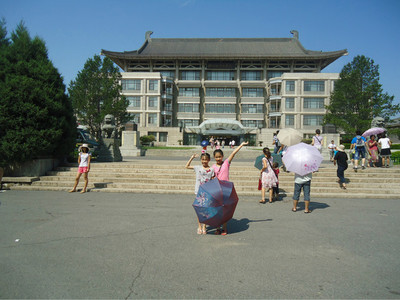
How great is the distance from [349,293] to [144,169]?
9967mm

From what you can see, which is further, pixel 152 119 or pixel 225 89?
pixel 225 89

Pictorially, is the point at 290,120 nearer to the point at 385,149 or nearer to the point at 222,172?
the point at 385,149

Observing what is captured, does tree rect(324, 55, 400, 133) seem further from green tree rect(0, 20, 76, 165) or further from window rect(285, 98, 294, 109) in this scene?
green tree rect(0, 20, 76, 165)

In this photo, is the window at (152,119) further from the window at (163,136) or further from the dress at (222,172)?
the dress at (222,172)

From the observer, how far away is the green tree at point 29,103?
10141 millimetres

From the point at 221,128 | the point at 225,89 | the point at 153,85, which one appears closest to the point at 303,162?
the point at 221,128

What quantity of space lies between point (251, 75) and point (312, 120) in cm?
1586

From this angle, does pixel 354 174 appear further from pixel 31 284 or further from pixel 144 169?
pixel 31 284

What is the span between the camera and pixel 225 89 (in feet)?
194

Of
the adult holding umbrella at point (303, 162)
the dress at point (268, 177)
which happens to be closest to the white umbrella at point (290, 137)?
the dress at point (268, 177)

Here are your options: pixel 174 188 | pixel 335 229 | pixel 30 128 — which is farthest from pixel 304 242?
pixel 30 128

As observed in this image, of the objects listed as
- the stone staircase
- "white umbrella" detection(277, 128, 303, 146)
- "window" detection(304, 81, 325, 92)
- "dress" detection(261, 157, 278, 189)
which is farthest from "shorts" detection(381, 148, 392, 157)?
"window" detection(304, 81, 325, 92)

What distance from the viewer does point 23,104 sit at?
10266 millimetres

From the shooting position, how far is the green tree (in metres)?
10.1
